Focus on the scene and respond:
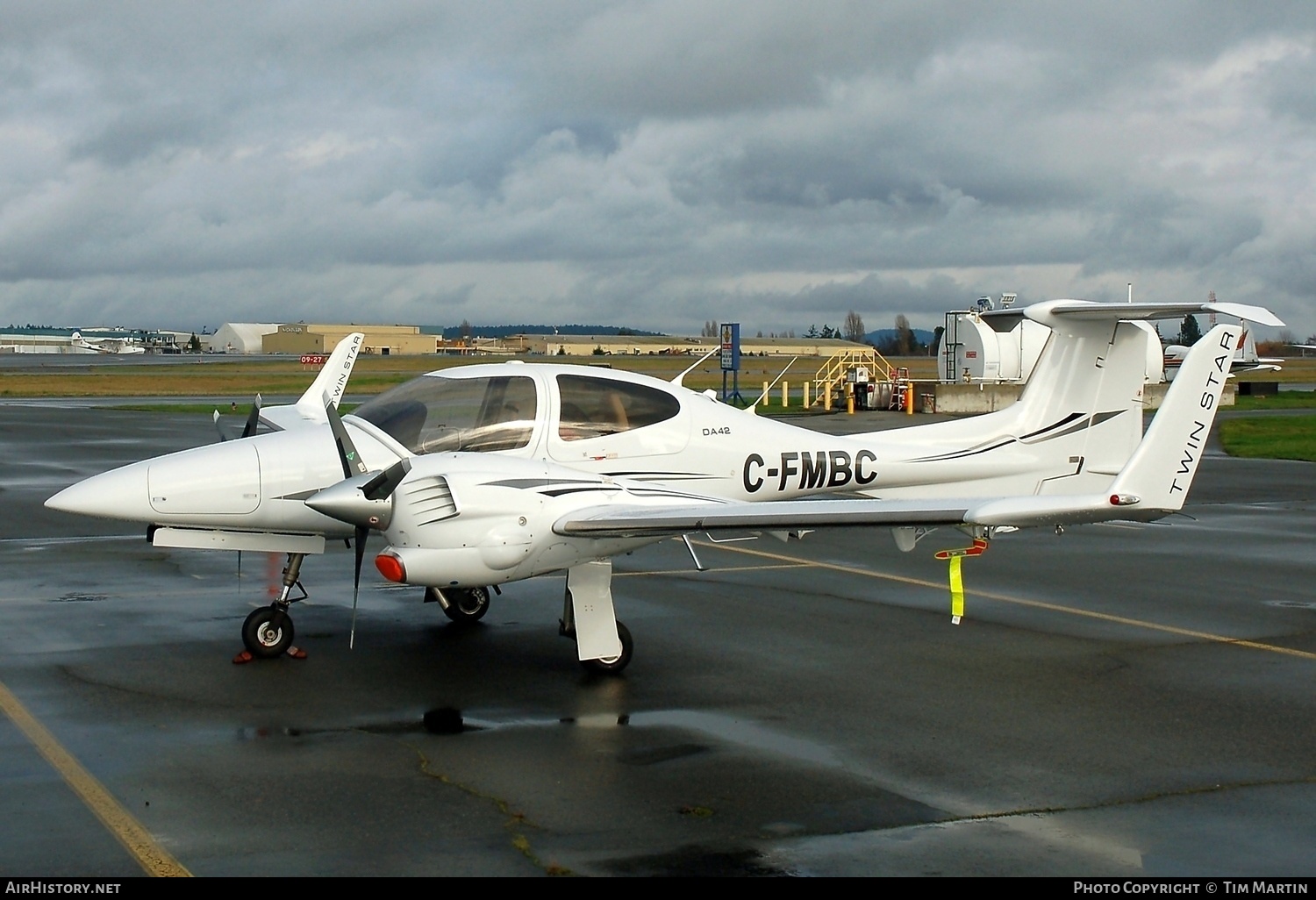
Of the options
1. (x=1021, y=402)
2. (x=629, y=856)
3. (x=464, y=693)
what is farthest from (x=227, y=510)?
(x=1021, y=402)

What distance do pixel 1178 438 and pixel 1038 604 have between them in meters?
4.36

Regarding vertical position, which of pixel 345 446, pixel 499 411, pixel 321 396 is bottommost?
pixel 345 446

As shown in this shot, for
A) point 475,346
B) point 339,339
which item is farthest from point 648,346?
point 339,339

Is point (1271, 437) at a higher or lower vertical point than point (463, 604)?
higher

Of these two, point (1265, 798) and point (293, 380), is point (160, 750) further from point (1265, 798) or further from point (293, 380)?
point (293, 380)

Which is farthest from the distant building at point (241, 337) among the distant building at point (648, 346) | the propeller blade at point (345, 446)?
the propeller blade at point (345, 446)

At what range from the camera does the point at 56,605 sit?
12539 mm

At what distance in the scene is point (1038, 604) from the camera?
13.0 meters

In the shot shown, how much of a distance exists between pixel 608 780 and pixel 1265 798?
3.63 metres

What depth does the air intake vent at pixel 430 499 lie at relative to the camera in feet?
29.9

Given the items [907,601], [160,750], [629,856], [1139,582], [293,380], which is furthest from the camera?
[293,380]

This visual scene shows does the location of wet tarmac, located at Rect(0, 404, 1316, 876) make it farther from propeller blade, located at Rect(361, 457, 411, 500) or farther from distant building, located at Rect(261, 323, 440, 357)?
distant building, located at Rect(261, 323, 440, 357)

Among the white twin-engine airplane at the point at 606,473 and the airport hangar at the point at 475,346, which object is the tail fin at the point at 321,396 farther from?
the airport hangar at the point at 475,346

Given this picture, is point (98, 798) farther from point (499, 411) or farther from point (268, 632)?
point (499, 411)
